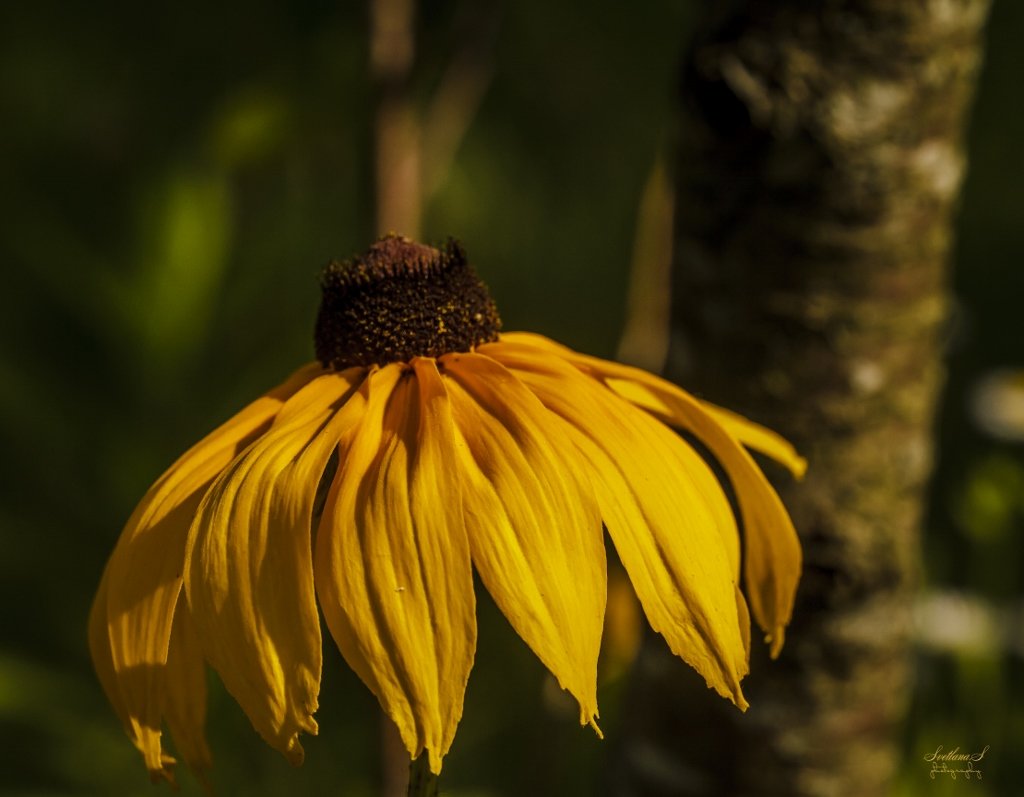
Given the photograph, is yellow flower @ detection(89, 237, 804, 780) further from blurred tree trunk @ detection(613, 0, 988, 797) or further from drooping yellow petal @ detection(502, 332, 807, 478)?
blurred tree trunk @ detection(613, 0, 988, 797)

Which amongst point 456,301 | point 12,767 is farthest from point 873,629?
point 12,767

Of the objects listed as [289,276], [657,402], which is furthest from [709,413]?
[289,276]

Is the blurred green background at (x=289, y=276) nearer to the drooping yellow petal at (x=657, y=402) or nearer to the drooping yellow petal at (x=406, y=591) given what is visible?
the drooping yellow petal at (x=657, y=402)

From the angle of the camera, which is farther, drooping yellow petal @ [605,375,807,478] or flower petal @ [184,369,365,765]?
drooping yellow petal @ [605,375,807,478]

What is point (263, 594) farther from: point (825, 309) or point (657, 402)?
point (825, 309)

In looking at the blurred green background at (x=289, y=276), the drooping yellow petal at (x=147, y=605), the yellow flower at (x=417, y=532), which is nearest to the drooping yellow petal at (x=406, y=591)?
the yellow flower at (x=417, y=532)

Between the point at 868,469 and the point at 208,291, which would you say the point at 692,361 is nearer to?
the point at 868,469

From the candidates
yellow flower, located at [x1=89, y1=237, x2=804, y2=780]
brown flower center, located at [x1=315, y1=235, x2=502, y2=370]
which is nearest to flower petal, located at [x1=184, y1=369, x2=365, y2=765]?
yellow flower, located at [x1=89, y1=237, x2=804, y2=780]
